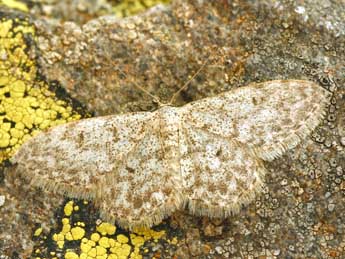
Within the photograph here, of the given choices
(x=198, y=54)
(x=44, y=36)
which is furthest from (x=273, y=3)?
(x=44, y=36)

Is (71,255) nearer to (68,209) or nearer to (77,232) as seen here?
(77,232)

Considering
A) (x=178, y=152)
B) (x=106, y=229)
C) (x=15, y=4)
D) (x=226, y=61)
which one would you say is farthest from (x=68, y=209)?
(x=15, y=4)

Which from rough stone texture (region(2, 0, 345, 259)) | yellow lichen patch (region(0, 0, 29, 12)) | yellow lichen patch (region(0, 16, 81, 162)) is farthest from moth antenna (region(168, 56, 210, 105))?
yellow lichen patch (region(0, 0, 29, 12))

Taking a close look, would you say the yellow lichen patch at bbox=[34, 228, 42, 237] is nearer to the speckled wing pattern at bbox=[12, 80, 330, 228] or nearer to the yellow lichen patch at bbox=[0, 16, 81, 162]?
the speckled wing pattern at bbox=[12, 80, 330, 228]

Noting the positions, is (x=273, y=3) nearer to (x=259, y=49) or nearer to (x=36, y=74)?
(x=259, y=49)

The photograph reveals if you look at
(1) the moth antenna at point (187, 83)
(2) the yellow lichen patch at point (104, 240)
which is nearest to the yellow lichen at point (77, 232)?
(2) the yellow lichen patch at point (104, 240)

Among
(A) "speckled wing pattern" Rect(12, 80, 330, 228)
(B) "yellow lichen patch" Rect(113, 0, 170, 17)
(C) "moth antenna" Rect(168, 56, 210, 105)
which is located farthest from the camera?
(B) "yellow lichen patch" Rect(113, 0, 170, 17)

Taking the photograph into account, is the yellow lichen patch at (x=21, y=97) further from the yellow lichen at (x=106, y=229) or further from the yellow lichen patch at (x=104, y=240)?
the yellow lichen at (x=106, y=229)
